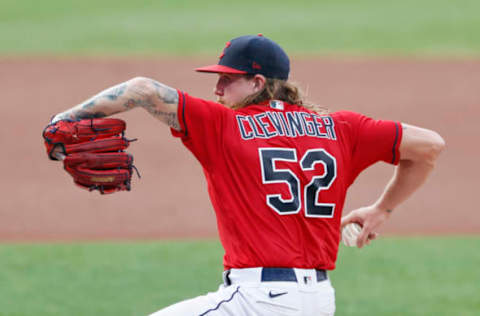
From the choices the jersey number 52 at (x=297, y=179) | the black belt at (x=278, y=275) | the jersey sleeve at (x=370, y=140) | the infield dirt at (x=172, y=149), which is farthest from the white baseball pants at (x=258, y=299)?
the infield dirt at (x=172, y=149)

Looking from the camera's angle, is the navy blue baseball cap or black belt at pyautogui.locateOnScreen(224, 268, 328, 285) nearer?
black belt at pyautogui.locateOnScreen(224, 268, 328, 285)

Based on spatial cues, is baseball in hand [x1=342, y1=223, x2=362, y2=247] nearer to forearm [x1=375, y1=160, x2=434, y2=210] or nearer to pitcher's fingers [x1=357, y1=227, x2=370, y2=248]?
pitcher's fingers [x1=357, y1=227, x2=370, y2=248]

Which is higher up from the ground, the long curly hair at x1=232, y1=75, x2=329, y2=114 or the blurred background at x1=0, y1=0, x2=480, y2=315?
the long curly hair at x1=232, y1=75, x2=329, y2=114

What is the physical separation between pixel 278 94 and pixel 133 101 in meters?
0.78

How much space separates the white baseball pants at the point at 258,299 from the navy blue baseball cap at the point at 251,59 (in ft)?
3.12

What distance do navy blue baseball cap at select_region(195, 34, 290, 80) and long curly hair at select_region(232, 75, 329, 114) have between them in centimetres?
4

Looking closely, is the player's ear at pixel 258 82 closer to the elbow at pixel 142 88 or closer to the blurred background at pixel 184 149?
the elbow at pixel 142 88

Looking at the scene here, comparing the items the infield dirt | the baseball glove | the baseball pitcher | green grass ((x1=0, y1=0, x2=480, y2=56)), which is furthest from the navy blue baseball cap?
green grass ((x1=0, y1=0, x2=480, y2=56))

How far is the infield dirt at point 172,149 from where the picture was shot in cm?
938

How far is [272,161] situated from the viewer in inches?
131

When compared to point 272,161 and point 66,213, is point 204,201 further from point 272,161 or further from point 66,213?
point 272,161

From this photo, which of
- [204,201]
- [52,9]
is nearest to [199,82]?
[204,201]

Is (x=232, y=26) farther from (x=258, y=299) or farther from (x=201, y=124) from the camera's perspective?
(x=258, y=299)

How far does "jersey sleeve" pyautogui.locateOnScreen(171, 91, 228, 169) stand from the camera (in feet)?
10.7
